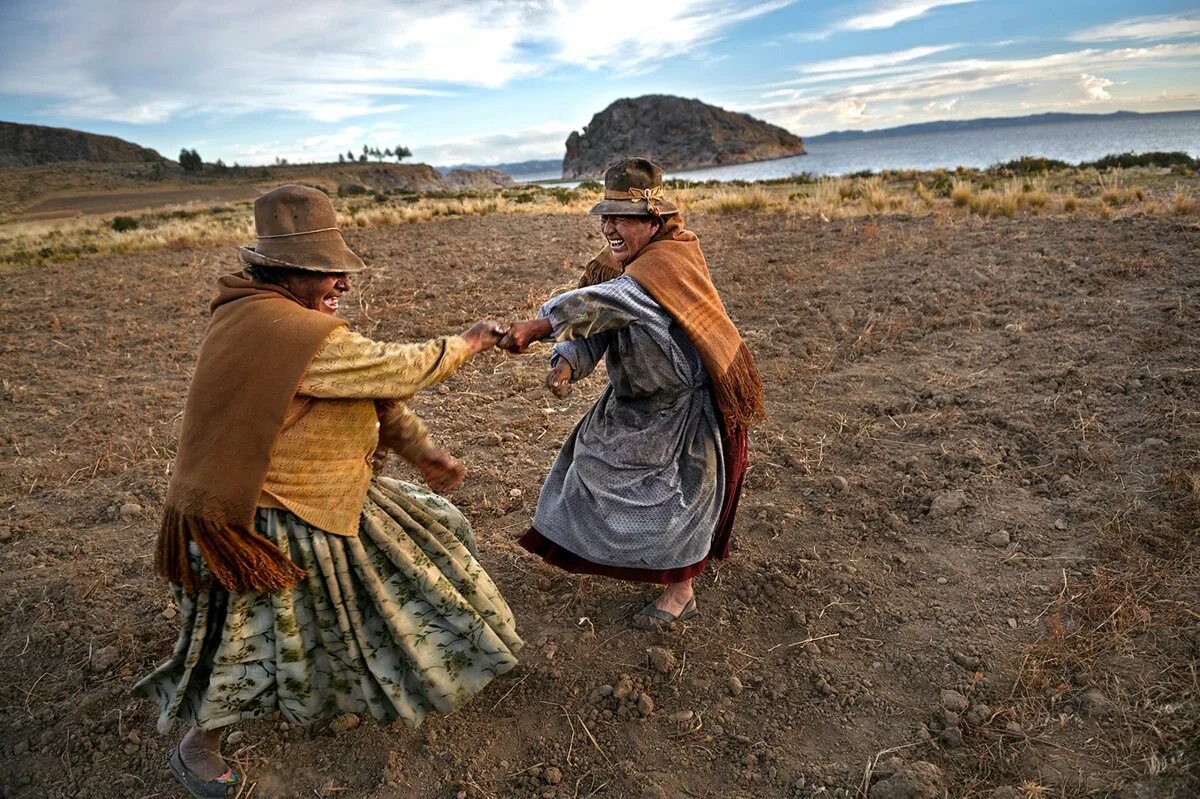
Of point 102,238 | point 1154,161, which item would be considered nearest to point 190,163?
point 102,238

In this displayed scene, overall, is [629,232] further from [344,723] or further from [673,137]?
[673,137]

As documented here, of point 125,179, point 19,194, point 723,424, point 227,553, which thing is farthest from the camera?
point 125,179

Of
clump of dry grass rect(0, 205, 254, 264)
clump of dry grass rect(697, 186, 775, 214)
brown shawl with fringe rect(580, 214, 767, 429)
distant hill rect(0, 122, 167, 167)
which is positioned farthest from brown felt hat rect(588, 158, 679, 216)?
distant hill rect(0, 122, 167, 167)

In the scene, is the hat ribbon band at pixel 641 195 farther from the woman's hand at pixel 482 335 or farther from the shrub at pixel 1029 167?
the shrub at pixel 1029 167

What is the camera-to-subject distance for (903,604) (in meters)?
3.21

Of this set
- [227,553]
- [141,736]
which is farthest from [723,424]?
[141,736]

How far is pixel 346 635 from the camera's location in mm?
2299

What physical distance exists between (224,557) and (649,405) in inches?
63.2

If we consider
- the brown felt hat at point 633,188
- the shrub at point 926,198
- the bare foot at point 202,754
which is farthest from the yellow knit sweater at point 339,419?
the shrub at point 926,198

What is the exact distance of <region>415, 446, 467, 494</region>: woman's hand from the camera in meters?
2.71

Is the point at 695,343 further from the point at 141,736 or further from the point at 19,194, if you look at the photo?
the point at 19,194

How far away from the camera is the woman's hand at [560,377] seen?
2.89 metres

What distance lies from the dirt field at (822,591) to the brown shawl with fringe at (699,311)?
947 millimetres

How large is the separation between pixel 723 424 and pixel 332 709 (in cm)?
177
